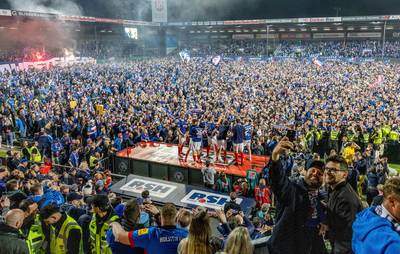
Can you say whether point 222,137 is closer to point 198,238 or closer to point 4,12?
point 198,238

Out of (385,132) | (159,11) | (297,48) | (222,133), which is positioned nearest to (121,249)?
(222,133)

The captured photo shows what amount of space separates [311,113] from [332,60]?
26.5m

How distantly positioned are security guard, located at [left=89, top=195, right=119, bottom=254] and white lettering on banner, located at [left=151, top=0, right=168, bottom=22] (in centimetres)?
5693

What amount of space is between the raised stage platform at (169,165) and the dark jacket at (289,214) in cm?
800

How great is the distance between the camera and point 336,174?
10.1 ft

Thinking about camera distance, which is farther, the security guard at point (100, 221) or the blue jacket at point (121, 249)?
the security guard at point (100, 221)

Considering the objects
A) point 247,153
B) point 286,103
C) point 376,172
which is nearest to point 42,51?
point 286,103

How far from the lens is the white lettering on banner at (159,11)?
188 ft

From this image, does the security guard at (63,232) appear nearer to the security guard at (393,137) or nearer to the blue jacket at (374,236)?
the blue jacket at (374,236)

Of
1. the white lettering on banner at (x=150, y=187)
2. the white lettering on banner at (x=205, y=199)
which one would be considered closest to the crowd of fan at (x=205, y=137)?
the white lettering on banner at (x=205, y=199)

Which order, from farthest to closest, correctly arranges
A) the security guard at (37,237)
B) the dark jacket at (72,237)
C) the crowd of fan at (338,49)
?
the crowd of fan at (338,49), the security guard at (37,237), the dark jacket at (72,237)

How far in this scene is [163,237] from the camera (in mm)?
3102

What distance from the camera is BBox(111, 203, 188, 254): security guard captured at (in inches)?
122

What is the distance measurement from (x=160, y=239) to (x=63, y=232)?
69.4 inches
